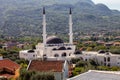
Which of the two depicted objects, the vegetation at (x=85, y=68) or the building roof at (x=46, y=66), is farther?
the vegetation at (x=85, y=68)


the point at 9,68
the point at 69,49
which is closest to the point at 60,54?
the point at 69,49

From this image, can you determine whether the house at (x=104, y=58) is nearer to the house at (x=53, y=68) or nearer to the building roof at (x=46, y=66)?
the house at (x=53, y=68)

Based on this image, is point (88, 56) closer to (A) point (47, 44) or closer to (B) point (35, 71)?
(A) point (47, 44)

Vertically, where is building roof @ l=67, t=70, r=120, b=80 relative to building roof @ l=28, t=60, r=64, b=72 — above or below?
above

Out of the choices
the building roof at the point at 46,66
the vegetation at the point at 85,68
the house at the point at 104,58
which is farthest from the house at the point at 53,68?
the house at the point at 104,58

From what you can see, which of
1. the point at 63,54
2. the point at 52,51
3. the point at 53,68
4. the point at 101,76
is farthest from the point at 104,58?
the point at 101,76

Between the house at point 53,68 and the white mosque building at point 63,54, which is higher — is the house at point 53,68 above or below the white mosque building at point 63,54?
above

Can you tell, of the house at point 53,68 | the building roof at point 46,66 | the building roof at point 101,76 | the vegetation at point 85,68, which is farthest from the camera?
the vegetation at point 85,68

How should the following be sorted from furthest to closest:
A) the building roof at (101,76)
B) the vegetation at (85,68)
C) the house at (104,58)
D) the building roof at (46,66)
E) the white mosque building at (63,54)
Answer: the white mosque building at (63,54) < the house at (104,58) < the vegetation at (85,68) < the building roof at (46,66) < the building roof at (101,76)

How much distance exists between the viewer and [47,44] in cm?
5675

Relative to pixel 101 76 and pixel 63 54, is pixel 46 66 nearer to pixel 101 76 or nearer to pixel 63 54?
pixel 101 76

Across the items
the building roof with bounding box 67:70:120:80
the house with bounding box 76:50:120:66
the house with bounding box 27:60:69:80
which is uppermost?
the building roof with bounding box 67:70:120:80

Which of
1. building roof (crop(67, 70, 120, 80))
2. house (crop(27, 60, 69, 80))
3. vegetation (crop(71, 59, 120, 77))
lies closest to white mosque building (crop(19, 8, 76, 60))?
vegetation (crop(71, 59, 120, 77))

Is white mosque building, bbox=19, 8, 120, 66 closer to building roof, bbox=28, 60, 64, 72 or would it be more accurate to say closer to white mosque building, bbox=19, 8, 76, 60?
white mosque building, bbox=19, 8, 76, 60
